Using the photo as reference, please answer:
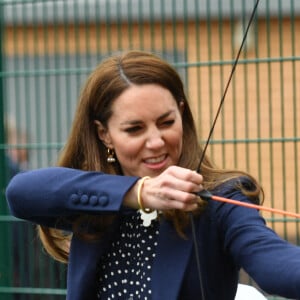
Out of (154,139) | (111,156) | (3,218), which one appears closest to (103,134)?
(111,156)

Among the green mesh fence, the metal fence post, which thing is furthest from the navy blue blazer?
the metal fence post

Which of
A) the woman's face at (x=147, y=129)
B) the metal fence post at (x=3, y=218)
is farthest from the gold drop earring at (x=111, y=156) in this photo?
the metal fence post at (x=3, y=218)

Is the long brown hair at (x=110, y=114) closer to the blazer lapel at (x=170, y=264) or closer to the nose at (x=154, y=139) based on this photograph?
the blazer lapel at (x=170, y=264)

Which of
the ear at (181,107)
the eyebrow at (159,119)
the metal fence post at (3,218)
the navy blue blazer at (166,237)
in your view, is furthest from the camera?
the metal fence post at (3,218)

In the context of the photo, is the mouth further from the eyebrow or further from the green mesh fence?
the green mesh fence

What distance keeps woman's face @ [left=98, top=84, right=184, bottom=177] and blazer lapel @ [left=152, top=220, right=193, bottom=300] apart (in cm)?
19

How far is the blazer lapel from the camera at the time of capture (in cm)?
314

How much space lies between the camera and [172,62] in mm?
6227

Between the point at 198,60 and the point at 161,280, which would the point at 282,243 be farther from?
the point at 198,60

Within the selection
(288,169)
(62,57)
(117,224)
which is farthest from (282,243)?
(62,57)

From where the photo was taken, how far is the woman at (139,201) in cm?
309

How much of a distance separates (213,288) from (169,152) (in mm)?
400

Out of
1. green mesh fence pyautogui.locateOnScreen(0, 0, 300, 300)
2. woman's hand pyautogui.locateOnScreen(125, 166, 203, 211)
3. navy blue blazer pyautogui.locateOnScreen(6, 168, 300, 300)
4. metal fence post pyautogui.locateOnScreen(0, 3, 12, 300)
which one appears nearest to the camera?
woman's hand pyautogui.locateOnScreen(125, 166, 203, 211)

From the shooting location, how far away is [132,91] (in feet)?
10.7
